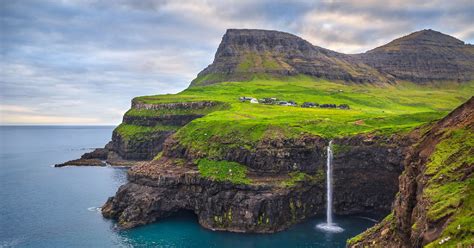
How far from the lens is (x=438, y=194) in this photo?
144ft

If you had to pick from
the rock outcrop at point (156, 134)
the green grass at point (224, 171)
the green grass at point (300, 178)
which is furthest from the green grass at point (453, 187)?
the rock outcrop at point (156, 134)

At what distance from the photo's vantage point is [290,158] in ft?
337

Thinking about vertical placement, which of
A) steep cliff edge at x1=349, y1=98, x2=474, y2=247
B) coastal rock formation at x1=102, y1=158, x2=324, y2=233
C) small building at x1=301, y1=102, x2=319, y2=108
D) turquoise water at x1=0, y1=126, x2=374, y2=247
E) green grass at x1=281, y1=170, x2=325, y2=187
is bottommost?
turquoise water at x1=0, y1=126, x2=374, y2=247

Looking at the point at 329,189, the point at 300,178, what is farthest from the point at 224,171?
the point at 329,189

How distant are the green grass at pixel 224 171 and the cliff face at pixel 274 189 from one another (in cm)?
126

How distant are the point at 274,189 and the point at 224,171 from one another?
1293 centimetres

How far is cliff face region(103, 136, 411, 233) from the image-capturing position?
309ft

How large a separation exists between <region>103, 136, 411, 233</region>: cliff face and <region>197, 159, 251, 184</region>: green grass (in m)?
1.26

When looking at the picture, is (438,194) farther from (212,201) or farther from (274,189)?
(212,201)

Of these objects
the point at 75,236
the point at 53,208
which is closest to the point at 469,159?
the point at 75,236

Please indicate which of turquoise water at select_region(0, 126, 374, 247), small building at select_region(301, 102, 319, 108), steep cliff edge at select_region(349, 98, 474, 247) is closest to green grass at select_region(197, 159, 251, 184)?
turquoise water at select_region(0, 126, 374, 247)

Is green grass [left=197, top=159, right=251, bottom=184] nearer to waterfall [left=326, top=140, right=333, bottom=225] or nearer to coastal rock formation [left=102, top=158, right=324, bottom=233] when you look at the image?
coastal rock formation [left=102, top=158, right=324, bottom=233]

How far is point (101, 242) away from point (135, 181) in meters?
26.4

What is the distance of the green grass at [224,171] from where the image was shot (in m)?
98.5
